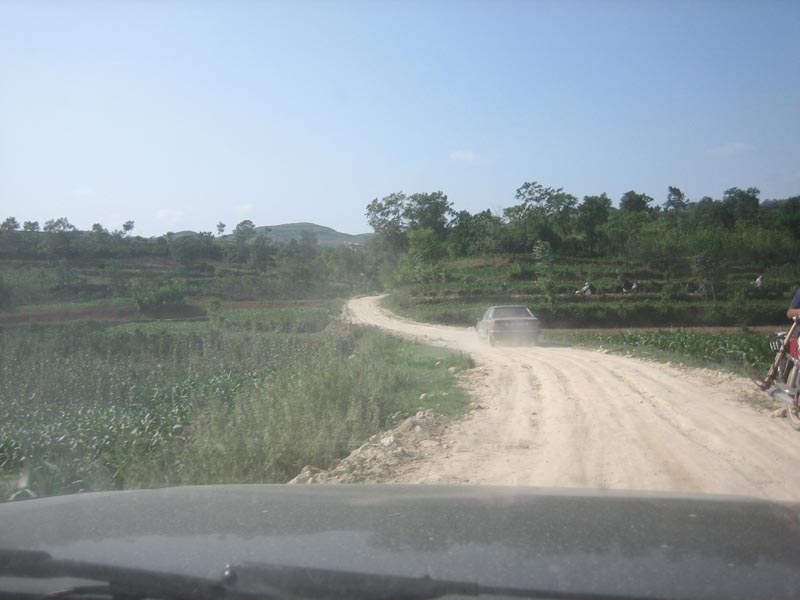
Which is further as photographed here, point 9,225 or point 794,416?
point 9,225

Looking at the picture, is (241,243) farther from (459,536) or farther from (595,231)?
(459,536)

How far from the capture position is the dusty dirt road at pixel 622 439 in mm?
6348

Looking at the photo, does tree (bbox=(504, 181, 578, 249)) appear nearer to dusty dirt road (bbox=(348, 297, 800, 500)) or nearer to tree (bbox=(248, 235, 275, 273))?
tree (bbox=(248, 235, 275, 273))

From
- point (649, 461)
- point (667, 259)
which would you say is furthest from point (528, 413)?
point (667, 259)

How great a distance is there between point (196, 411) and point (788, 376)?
880 centimetres

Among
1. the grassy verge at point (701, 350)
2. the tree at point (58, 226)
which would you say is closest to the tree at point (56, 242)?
the tree at point (58, 226)

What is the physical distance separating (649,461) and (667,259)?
45118 millimetres

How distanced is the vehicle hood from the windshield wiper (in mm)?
77

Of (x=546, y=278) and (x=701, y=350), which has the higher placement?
(x=546, y=278)

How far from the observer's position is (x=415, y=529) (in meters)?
Result: 3.21

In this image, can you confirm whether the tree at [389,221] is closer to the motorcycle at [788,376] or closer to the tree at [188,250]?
the tree at [188,250]

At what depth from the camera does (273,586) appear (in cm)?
233

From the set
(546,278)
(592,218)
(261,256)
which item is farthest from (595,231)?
(261,256)

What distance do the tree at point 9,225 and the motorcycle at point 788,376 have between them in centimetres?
3996
